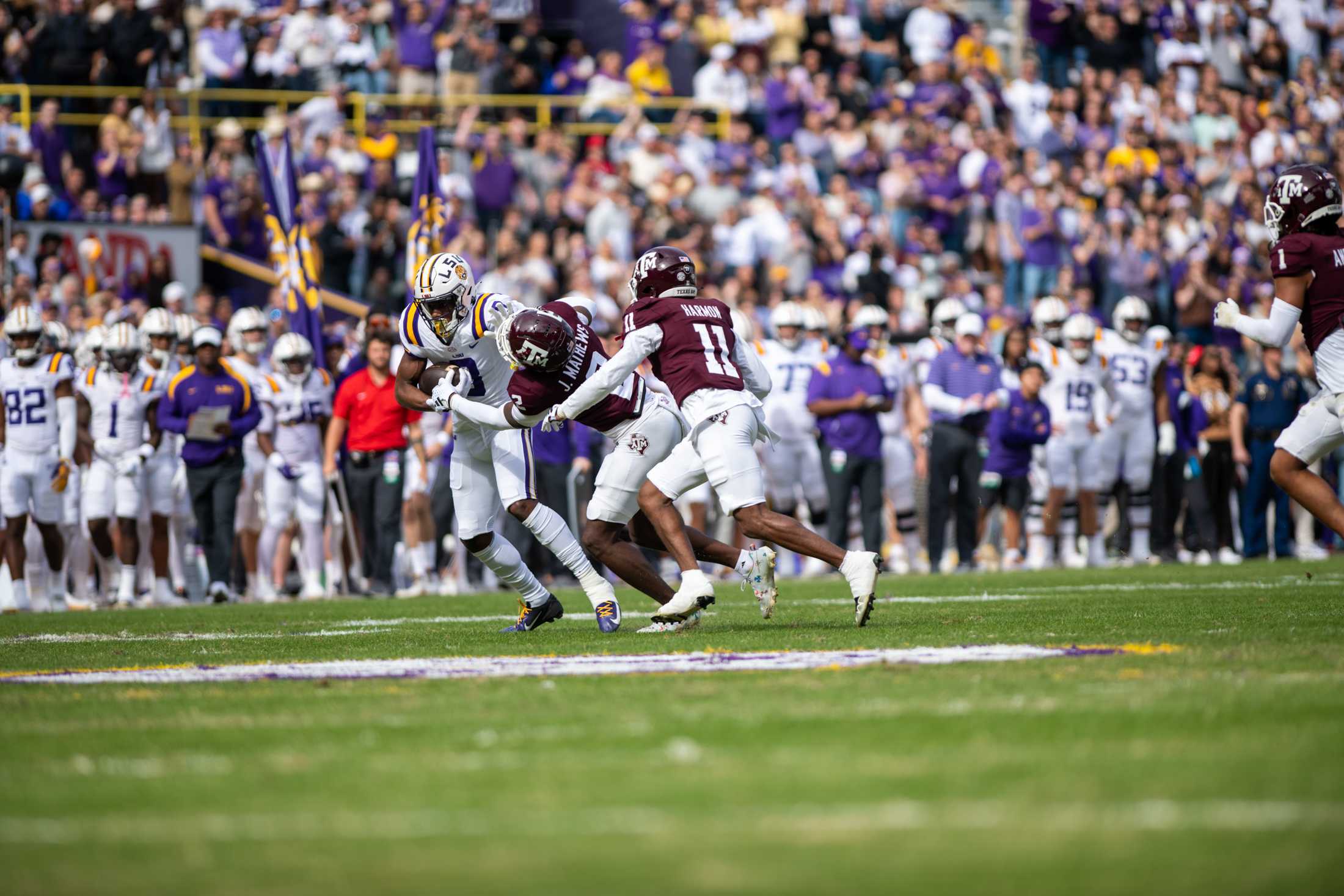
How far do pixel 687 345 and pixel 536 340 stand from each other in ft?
2.54

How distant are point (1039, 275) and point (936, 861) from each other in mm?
19050

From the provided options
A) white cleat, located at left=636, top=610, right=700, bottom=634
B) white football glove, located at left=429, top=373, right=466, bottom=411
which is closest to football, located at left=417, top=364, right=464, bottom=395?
white football glove, located at left=429, top=373, right=466, bottom=411

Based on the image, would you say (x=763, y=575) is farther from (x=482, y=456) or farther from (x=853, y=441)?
(x=853, y=441)

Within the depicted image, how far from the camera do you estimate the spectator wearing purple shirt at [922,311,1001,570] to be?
16906 mm

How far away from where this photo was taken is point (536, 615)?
388 inches

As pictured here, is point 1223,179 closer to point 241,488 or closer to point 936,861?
point 241,488

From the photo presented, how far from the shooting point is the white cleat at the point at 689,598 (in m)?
8.90

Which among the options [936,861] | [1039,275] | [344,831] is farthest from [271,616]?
[1039,275]

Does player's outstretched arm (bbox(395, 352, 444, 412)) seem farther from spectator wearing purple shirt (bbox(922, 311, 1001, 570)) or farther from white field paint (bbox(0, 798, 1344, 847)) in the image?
spectator wearing purple shirt (bbox(922, 311, 1001, 570))

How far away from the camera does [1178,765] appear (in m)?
4.55

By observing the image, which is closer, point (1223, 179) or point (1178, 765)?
point (1178, 765)

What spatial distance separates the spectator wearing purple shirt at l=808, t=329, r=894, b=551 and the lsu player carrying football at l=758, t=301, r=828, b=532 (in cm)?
63

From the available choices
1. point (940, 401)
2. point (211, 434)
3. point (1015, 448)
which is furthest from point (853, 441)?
point (211, 434)

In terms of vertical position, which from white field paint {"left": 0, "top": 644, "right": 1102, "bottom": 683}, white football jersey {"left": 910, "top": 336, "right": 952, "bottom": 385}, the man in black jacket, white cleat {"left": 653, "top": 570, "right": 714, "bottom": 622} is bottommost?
white field paint {"left": 0, "top": 644, "right": 1102, "bottom": 683}
